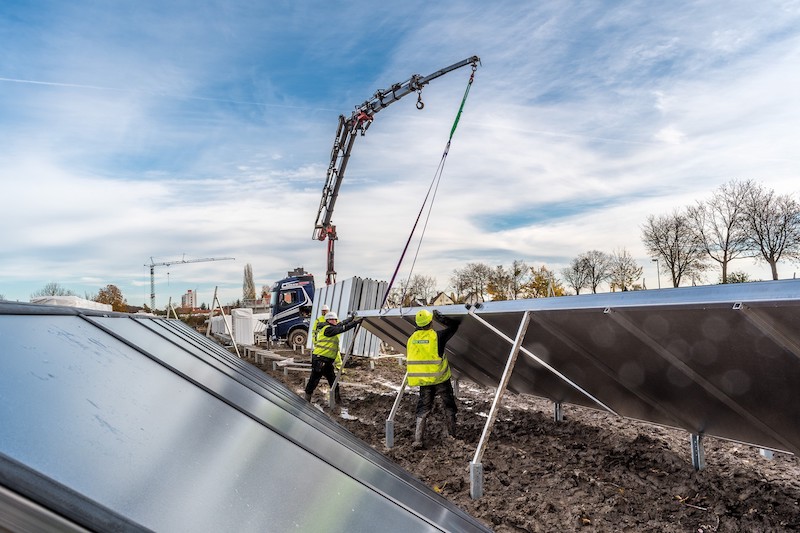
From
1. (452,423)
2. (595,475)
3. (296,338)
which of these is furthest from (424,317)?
(296,338)

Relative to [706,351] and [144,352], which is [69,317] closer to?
[144,352]

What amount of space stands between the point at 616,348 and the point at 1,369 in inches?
196

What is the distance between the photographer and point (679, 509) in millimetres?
5258

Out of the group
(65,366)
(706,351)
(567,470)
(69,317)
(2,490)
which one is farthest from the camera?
(567,470)

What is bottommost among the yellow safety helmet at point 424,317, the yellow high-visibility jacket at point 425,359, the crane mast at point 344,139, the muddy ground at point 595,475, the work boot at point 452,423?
the muddy ground at point 595,475

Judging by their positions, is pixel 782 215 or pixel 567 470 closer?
pixel 567 470

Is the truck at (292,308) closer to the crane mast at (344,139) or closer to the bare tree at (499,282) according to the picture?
the crane mast at (344,139)

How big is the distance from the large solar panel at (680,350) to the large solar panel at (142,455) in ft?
8.45

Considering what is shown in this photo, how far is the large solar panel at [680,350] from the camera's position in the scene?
3.61m

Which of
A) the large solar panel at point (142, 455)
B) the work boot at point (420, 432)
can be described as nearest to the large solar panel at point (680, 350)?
the work boot at point (420, 432)

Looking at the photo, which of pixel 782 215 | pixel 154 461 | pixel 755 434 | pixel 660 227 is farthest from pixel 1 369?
pixel 660 227

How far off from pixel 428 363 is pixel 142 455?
21.9 ft

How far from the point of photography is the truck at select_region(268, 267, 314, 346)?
22781 millimetres

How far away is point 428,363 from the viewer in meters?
7.72
